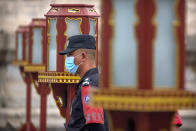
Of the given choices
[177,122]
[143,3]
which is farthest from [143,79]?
[177,122]

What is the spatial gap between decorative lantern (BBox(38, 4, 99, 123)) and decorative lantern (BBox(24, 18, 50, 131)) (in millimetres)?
3116

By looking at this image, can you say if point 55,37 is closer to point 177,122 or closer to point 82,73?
A: point 82,73

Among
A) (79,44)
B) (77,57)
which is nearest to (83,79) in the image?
(77,57)

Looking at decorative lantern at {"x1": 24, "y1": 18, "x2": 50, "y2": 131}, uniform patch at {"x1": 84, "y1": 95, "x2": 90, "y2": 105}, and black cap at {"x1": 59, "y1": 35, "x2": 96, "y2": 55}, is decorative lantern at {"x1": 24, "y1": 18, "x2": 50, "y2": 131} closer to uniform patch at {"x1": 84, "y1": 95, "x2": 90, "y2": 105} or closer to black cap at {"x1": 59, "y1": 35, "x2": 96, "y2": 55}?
black cap at {"x1": 59, "y1": 35, "x2": 96, "y2": 55}

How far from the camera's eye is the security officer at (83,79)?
242 inches

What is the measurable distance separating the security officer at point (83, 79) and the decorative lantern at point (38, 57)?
4221mm

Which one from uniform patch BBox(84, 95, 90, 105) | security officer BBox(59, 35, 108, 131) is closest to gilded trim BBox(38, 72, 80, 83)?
security officer BBox(59, 35, 108, 131)

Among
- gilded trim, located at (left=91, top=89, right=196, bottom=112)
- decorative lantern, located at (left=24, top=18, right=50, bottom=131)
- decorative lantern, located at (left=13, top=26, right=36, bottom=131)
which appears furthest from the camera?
decorative lantern, located at (left=13, top=26, right=36, bottom=131)

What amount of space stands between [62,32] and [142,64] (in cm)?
330

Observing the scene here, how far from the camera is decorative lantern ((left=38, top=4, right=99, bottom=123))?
23.8ft

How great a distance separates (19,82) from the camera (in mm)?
18609

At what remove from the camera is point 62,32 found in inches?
288

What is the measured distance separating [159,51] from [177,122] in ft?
7.24

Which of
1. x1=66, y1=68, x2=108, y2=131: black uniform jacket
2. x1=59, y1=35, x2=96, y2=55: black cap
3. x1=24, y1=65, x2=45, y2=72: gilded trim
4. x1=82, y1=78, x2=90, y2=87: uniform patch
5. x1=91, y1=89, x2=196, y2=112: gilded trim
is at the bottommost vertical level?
x1=24, y1=65, x2=45, y2=72: gilded trim
